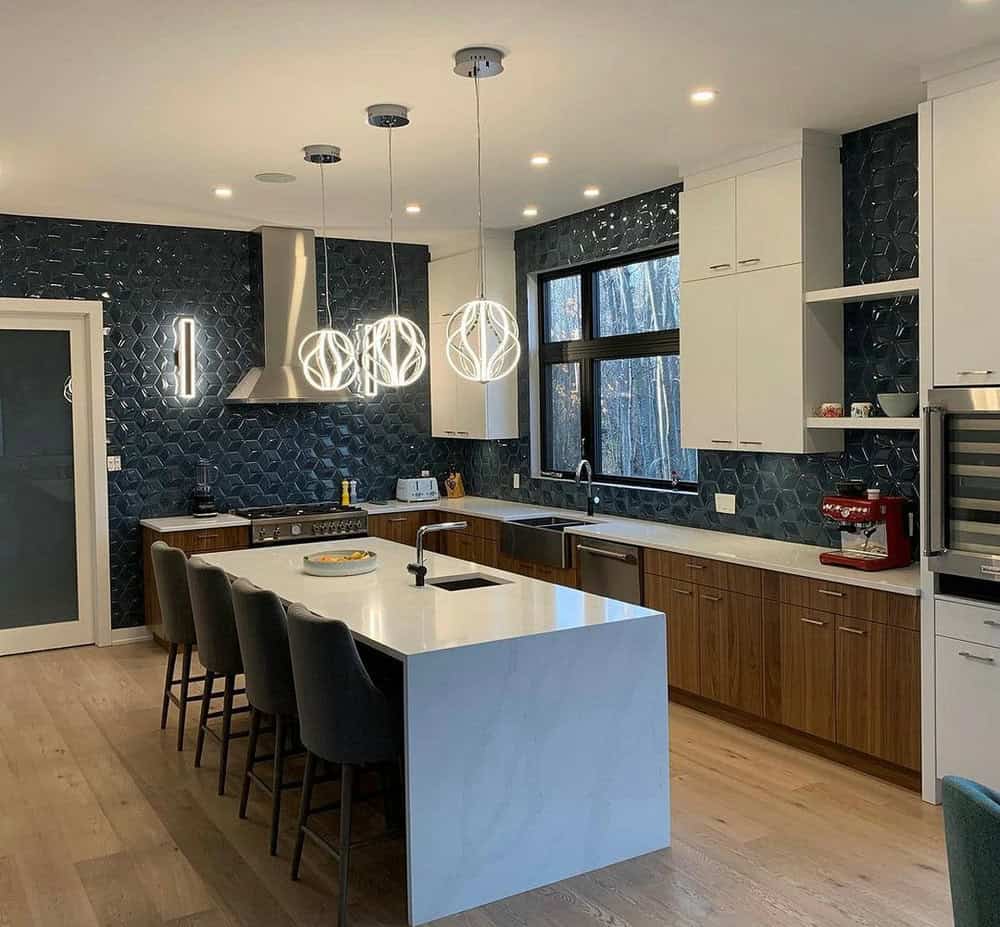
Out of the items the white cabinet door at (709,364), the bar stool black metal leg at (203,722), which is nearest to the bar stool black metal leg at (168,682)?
the bar stool black metal leg at (203,722)

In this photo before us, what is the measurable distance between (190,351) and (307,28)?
3.84 meters

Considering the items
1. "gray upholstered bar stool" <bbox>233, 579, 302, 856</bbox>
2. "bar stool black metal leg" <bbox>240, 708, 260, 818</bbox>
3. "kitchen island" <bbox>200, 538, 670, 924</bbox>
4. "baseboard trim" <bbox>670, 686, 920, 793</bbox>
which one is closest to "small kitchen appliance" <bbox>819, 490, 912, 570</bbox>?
"baseboard trim" <bbox>670, 686, 920, 793</bbox>

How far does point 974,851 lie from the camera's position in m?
1.67

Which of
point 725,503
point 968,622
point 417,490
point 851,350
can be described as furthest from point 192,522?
point 968,622

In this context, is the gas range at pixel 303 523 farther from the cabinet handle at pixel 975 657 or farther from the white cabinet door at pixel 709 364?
the cabinet handle at pixel 975 657

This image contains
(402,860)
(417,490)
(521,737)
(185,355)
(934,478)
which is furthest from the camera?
(417,490)

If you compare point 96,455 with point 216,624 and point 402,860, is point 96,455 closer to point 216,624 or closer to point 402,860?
point 216,624

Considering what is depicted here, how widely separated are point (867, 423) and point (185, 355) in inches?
173

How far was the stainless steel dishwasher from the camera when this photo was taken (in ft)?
17.5

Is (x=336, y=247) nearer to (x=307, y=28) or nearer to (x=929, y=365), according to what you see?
(x=307, y=28)

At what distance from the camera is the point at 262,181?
17.9 ft

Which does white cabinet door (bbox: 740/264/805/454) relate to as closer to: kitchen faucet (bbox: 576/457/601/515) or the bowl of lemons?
kitchen faucet (bbox: 576/457/601/515)

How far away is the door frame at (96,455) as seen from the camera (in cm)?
653

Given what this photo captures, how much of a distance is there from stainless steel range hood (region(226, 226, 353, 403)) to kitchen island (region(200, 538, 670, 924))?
3.29m
